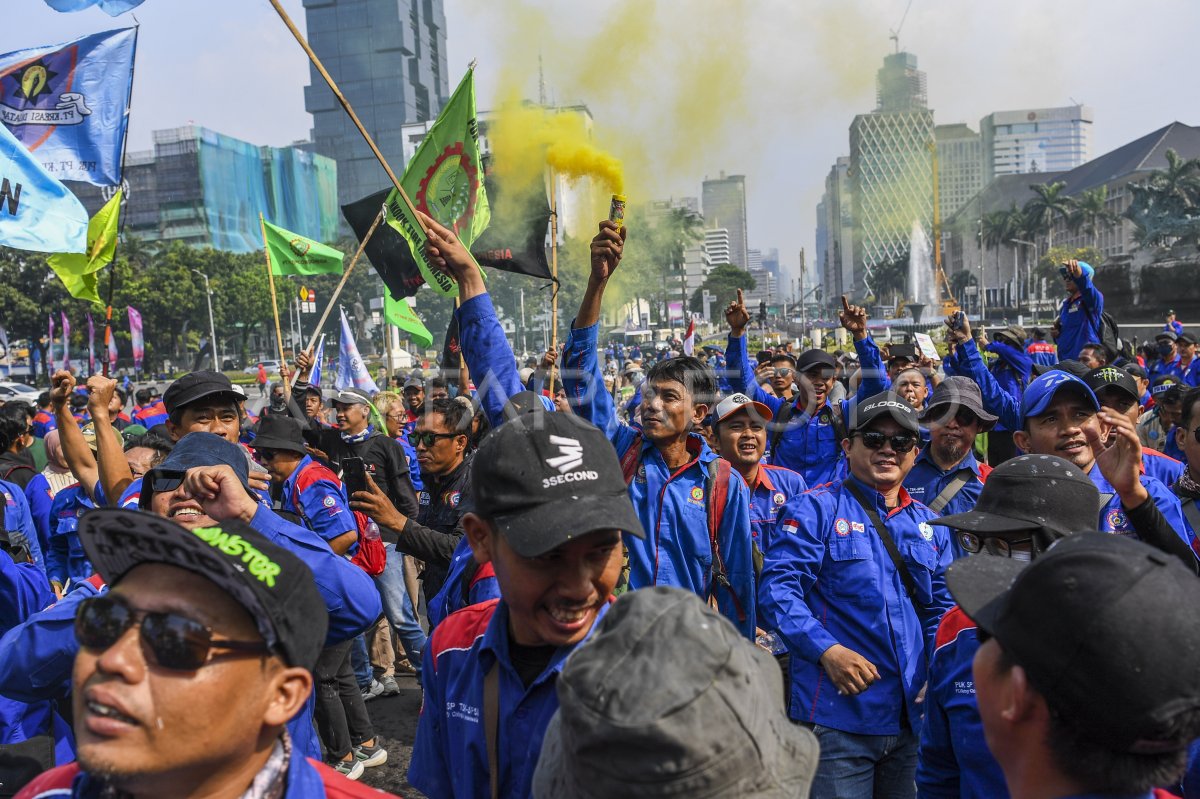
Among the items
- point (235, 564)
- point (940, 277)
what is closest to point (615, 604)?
point (235, 564)

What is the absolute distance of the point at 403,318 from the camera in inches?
408

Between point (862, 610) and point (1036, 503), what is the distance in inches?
33.1

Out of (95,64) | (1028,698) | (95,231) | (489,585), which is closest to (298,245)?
(95,231)

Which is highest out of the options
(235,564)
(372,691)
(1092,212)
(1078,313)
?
(1092,212)

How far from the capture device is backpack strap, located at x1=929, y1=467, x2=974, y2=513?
4.32 metres

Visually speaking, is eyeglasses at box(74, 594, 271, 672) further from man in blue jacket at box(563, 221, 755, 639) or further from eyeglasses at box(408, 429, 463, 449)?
eyeglasses at box(408, 429, 463, 449)

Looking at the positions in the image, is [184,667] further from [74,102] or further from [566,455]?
[74,102]

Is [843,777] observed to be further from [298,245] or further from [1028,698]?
[298,245]

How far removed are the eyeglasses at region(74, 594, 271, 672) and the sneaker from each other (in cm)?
529

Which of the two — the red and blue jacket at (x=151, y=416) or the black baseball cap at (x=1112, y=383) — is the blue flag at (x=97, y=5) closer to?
the red and blue jacket at (x=151, y=416)

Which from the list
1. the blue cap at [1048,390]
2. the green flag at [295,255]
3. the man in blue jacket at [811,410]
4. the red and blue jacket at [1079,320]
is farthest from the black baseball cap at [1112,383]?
the green flag at [295,255]

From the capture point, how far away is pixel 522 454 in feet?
6.33

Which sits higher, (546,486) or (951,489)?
(546,486)

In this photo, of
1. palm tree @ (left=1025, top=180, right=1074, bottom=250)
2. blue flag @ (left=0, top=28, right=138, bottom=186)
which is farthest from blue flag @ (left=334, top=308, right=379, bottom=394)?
palm tree @ (left=1025, top=180, right=1074, bottom=250)
